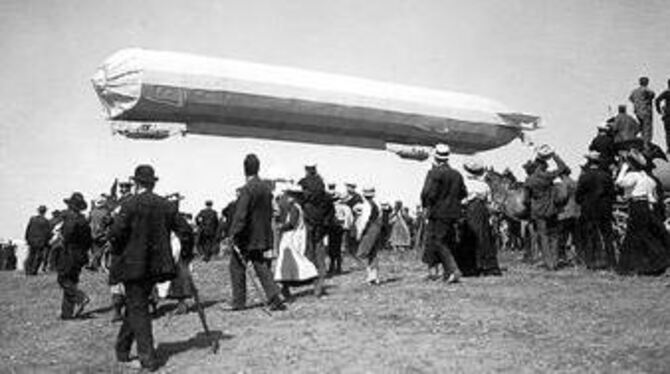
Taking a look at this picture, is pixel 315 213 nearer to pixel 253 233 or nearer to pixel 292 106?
pixel 253 233

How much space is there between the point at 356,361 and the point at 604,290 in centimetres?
558

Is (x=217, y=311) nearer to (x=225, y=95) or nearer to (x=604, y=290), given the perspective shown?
(x=604, y=290)

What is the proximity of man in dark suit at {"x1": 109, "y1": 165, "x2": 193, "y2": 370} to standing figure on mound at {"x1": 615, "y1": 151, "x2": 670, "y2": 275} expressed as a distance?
8.09 meters

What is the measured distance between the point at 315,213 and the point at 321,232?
37 cm

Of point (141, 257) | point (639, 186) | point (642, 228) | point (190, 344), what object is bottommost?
point (190, 344)

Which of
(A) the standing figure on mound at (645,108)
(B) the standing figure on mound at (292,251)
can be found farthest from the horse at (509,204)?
(B) the standing figure on mound at (292,251)

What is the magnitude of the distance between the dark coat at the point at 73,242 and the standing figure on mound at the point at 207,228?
1005cm

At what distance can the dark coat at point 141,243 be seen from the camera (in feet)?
28.3

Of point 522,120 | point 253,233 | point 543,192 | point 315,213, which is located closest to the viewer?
point 253,233

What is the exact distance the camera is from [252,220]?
1130 centimetres

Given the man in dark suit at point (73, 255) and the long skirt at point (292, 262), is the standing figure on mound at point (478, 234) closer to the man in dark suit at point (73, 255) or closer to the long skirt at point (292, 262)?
the long skirt at point (292, 262)

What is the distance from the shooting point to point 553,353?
7.95m

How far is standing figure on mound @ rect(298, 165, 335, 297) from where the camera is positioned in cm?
1311

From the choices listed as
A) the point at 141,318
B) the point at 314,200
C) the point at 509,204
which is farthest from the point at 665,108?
the point at 141,318
